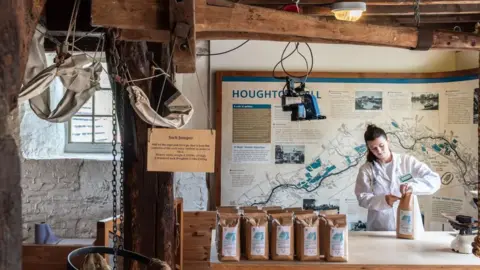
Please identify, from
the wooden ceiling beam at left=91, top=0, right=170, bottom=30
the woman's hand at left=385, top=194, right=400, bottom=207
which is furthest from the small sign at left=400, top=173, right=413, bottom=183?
the wooden ceiling beam at left=91, top=0, right=170, bottom=30

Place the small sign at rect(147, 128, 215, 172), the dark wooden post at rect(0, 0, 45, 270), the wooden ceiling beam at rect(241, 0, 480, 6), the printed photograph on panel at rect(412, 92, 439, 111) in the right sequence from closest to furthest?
1. the dark wooden post at rect(0, 0, 45, 270)
2. the small sign at rect(147, 128, 215, 172)
3. the wooden ceiling beam at rect(241, 0, 480, 6)
4. the printed photograph on panel at rect(412, 92, 439, 111)

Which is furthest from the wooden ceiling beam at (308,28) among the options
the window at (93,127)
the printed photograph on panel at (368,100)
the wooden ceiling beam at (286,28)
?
the window at (93,127)

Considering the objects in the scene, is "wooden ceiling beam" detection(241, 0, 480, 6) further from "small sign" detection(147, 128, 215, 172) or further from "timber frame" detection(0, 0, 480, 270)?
"small sign" detection(147, 128, 215, 172)

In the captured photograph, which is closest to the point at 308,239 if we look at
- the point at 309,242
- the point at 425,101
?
the point at 309,242

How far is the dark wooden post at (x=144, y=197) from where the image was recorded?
10.9 feet

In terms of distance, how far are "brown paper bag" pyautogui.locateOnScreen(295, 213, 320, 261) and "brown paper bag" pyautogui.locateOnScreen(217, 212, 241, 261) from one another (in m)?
0.34

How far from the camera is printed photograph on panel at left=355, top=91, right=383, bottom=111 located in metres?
5.32

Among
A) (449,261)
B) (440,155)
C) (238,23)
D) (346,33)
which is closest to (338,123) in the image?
(440,155)

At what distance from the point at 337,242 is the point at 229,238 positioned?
1.89 ft

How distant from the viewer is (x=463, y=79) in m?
5.13

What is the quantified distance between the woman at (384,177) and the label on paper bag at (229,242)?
1365 mm

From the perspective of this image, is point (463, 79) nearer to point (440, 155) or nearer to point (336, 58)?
point (440, 155)

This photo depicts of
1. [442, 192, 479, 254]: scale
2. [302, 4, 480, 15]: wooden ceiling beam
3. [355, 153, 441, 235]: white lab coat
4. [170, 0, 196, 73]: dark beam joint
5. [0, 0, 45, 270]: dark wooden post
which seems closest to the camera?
[0, 0, 45, 270]: dark wooden post

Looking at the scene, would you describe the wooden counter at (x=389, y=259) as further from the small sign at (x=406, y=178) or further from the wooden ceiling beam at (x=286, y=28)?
the wooden ceiling beam at (x=286, y=28)
